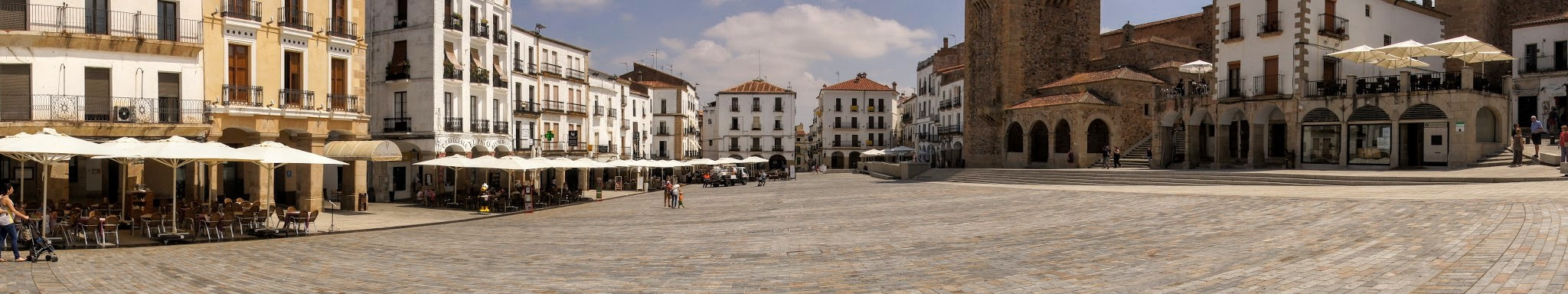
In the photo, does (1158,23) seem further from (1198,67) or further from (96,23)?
(96,23)

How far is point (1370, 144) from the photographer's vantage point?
103ft

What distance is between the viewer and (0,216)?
1205 cm

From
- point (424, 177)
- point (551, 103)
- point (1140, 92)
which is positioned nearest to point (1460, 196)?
point (1140, 92)

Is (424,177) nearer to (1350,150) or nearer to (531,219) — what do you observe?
(531,219)

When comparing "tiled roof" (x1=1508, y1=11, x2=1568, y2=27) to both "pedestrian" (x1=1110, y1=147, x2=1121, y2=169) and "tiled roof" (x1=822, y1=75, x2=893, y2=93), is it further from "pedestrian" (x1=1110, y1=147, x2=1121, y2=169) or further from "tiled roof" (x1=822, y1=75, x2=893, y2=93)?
"tiled roof" (x1=822, y1=75, x2=893, y2=93)

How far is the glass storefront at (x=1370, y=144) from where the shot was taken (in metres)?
30.8

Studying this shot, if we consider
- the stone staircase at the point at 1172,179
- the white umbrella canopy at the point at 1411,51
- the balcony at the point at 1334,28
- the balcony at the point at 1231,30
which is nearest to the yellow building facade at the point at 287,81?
the stone staircase at the point at 1172,179

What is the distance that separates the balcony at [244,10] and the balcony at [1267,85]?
34055 millimetres

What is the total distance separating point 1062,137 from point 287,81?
1380 inches

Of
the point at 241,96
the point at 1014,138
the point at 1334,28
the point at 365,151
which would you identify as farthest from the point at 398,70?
the point at 1334,28

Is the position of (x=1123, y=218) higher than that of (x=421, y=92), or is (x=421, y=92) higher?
(x=421, y=92)

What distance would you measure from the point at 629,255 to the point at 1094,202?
493 inches

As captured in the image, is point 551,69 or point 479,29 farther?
point 551,69

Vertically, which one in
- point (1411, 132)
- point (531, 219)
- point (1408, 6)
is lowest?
point (531, 219)
